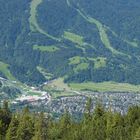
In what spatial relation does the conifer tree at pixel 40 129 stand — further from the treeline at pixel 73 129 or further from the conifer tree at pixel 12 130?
the conifer tree at pixel 12 130

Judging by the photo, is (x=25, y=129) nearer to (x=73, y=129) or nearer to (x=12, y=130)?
→ (x=12, y=130)

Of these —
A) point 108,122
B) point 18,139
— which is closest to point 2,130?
point 18,139

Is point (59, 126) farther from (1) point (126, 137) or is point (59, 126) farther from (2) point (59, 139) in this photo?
(1) point (126, 137)

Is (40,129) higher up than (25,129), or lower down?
lower down

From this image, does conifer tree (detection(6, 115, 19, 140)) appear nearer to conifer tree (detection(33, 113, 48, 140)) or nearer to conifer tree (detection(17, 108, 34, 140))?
conifer tree (detection(17, 108, 34, 140))

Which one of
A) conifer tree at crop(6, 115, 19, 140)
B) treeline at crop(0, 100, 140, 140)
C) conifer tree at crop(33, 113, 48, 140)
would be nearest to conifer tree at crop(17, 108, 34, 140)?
treeline at crop(0, 100, 140, 140)

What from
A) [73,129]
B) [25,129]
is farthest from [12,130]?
[73,129]

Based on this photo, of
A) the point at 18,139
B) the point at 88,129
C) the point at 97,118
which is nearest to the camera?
the point at 18,139

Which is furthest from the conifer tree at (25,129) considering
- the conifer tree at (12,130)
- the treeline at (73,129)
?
the conifer tree at (12,130)
